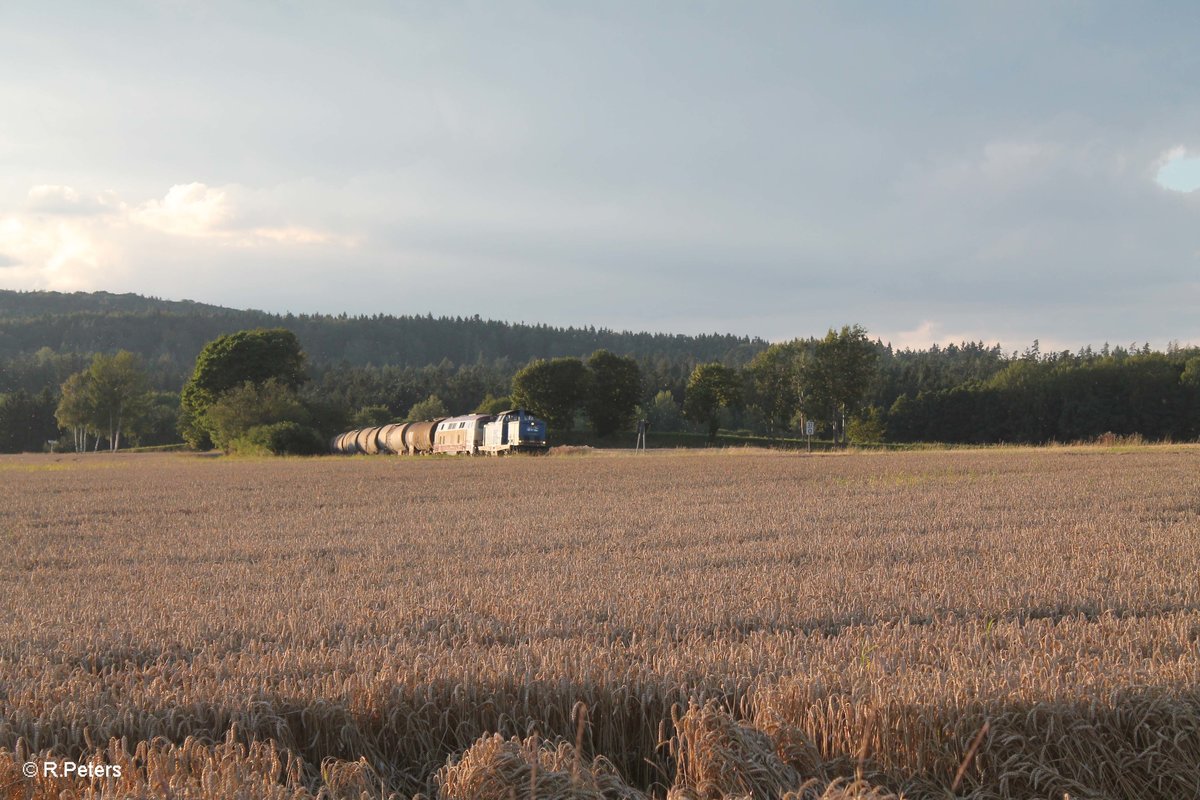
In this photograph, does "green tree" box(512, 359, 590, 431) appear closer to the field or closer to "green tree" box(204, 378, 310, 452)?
"green tree" box(204, 378, 310, 452)

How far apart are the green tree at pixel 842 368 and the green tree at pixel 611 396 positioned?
2156cm

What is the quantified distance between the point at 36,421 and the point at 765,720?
152m

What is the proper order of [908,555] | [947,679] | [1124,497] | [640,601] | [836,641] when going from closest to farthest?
[947,679]
[836,641]
[640,601]
[908,555]
[1124,497]

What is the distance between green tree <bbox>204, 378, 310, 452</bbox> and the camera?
244 feet

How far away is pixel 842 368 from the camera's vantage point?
90812 mm

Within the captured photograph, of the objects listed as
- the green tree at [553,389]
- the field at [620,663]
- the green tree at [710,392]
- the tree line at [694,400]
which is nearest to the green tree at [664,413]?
the tree line at [694,400]

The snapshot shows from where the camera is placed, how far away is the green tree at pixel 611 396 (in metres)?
103

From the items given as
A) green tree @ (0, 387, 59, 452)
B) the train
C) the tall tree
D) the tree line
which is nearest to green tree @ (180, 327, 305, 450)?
the tree line

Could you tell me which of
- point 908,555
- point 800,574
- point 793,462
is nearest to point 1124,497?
point 908,555

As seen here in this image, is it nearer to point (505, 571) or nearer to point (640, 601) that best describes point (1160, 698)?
point (640, 601)

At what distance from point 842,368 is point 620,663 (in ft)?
292

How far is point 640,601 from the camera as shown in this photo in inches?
318

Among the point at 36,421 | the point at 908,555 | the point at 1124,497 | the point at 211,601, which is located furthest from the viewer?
the point at 36,421

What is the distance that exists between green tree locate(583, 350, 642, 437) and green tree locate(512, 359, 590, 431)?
4.45 ft
